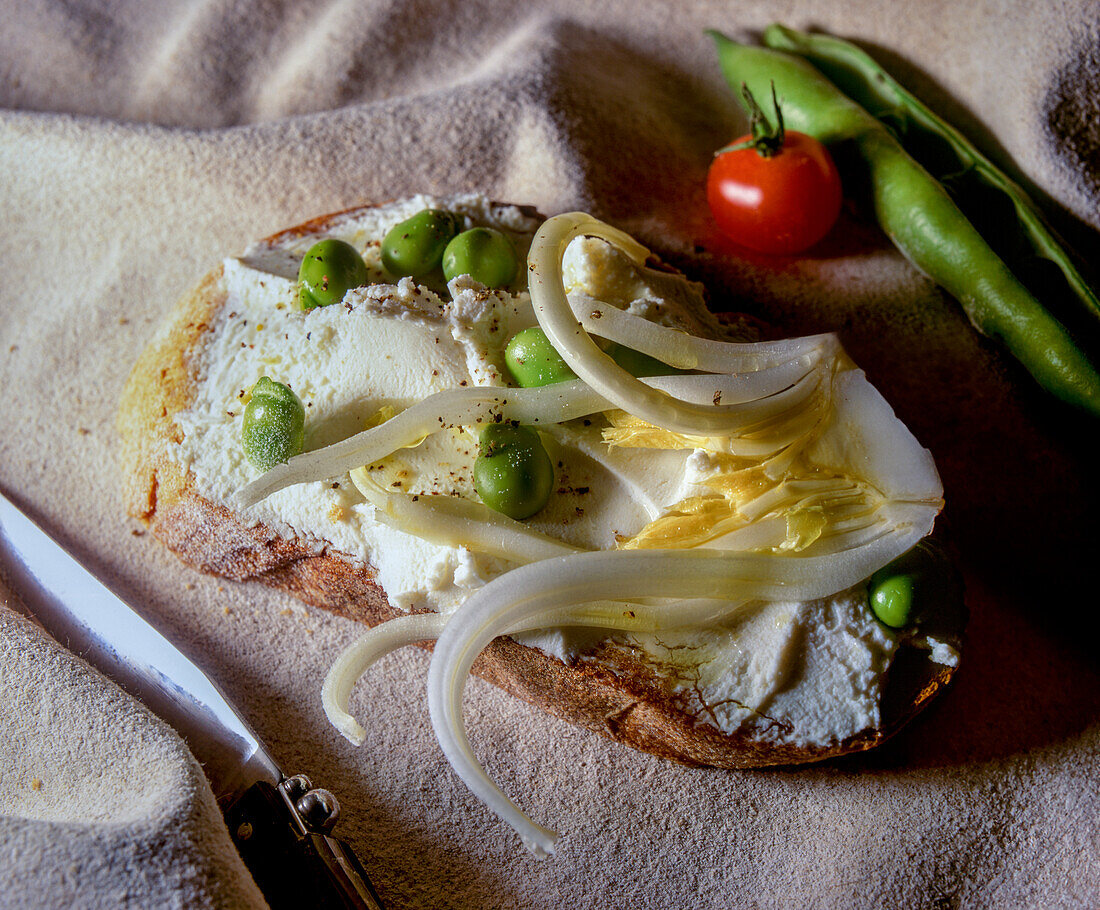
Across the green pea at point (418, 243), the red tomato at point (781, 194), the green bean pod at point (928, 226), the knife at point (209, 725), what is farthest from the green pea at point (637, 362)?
the knife at point (209, 725)

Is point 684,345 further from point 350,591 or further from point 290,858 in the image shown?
point 290,858

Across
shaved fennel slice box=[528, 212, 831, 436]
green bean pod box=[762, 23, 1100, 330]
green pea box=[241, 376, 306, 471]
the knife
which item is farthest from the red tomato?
the knife

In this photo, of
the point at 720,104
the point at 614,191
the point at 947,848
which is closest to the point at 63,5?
the point at 614,191

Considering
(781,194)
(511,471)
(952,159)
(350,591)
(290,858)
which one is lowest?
(290,858)

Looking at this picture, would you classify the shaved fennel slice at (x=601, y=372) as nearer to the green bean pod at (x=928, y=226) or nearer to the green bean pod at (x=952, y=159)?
the green bean pod at (x=928, y=226)

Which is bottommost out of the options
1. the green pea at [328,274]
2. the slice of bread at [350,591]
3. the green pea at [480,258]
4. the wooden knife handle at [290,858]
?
the wooden knife handle at [290,858]

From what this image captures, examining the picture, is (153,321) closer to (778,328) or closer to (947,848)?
(778,328)

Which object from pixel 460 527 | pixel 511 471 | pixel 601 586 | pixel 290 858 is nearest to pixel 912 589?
pixel 601 586
